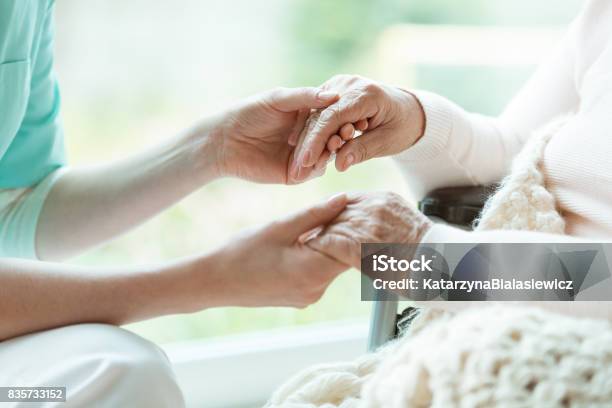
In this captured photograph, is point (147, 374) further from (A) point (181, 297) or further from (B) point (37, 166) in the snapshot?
(B) point (37, 166)

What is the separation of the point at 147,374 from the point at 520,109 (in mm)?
747

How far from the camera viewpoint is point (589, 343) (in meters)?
→ 0.60

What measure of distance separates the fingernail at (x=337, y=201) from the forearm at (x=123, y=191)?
0.26 meters

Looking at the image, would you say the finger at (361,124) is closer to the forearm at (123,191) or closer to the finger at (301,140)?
the finger at (301,140)

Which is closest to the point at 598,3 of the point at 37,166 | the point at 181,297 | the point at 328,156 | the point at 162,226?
the point at 328,156

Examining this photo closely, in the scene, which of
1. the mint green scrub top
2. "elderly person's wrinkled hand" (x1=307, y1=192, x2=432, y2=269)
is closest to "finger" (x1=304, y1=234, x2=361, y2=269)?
"elderly person's wrinkled hand" (x1=307, y1=192, x2=432, y2=269)

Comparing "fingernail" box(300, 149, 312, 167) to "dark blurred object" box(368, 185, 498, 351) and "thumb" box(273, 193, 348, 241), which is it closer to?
"thumb" box(273, 193, 348, 241)

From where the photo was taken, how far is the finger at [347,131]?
39.6 inches

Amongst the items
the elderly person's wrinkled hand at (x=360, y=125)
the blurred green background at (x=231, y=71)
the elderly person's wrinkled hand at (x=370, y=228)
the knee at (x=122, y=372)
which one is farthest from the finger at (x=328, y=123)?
the blurred green background at (x=231, y=71)

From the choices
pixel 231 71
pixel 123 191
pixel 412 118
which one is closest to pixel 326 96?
pixel 412 118

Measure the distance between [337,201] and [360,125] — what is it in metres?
0.15

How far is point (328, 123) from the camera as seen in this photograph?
39.1 inches

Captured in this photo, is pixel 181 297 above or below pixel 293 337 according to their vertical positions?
above

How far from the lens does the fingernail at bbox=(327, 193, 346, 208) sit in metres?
0.94
